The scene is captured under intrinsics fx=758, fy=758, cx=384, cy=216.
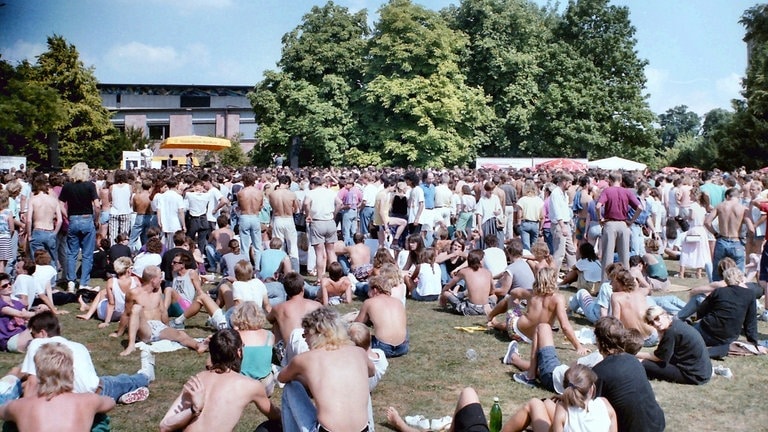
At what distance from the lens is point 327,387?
4930mm

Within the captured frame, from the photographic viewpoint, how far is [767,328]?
383 inches

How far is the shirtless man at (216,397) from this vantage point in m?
4.97

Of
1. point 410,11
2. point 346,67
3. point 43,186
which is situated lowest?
point 43,186

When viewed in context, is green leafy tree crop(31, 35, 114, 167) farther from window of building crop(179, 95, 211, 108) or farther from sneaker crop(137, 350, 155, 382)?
sneaker crop(137, 350, 155, 382)

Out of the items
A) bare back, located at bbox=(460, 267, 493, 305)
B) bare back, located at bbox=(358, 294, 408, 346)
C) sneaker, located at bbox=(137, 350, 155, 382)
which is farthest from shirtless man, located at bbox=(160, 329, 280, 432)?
bare back, located at bbox=(460, 267, 493, 305)

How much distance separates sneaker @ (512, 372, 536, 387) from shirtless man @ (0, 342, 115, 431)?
4092 millimetres

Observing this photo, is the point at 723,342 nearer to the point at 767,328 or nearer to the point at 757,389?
the point at 757,389

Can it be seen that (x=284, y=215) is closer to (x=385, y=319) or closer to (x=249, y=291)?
(x=249, y=291)

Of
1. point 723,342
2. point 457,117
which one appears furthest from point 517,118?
point 723,342

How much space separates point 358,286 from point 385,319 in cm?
373

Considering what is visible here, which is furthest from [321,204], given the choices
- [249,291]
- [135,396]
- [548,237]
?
[135,396]

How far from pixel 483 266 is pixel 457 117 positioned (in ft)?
104

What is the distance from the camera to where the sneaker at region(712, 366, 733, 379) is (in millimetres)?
7629

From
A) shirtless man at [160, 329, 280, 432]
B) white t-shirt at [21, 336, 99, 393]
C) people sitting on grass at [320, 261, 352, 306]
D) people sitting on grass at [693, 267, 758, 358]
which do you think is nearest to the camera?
shirtless man at [160, 329, 280, 432]
